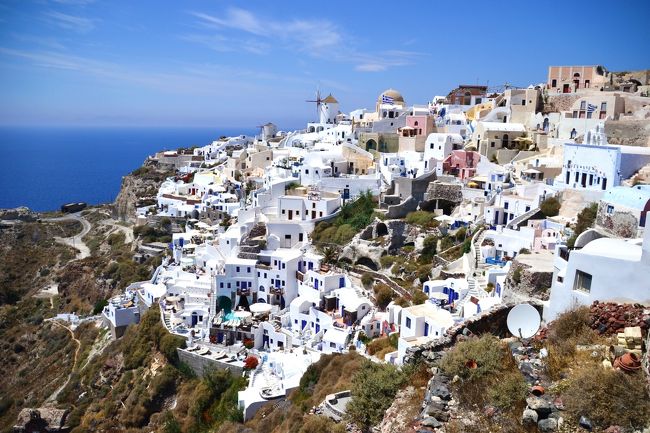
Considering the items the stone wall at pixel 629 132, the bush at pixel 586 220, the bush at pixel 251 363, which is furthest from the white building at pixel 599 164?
the bush at pixel 251 363

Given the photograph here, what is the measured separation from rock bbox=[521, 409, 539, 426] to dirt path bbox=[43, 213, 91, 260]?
49506 millimetres

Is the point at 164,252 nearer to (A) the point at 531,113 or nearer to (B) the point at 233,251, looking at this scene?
(B) the point at 233,251

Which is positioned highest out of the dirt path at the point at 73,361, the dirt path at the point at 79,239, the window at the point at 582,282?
the window at the point at 582,282

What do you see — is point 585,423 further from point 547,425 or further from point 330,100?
point 330,100

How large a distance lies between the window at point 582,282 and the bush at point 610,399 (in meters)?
3.34

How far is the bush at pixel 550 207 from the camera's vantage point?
71.0 feet

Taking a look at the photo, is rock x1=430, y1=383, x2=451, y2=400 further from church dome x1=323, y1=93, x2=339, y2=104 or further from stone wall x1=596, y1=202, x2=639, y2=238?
church dome x1=323, y1=93, x2=339, y2=104

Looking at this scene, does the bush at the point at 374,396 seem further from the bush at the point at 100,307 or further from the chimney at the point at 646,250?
the bush at the point at 100,307

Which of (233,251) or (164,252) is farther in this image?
(164,252)

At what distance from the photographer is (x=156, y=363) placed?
82.4ft

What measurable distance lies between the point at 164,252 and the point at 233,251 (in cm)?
1248

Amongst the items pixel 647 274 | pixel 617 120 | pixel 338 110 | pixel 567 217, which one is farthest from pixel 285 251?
pixel 338 110

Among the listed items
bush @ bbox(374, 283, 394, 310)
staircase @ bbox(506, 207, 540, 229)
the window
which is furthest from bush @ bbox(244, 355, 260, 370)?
the window

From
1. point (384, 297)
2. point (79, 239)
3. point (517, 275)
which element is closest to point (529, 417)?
point (517, 275)
